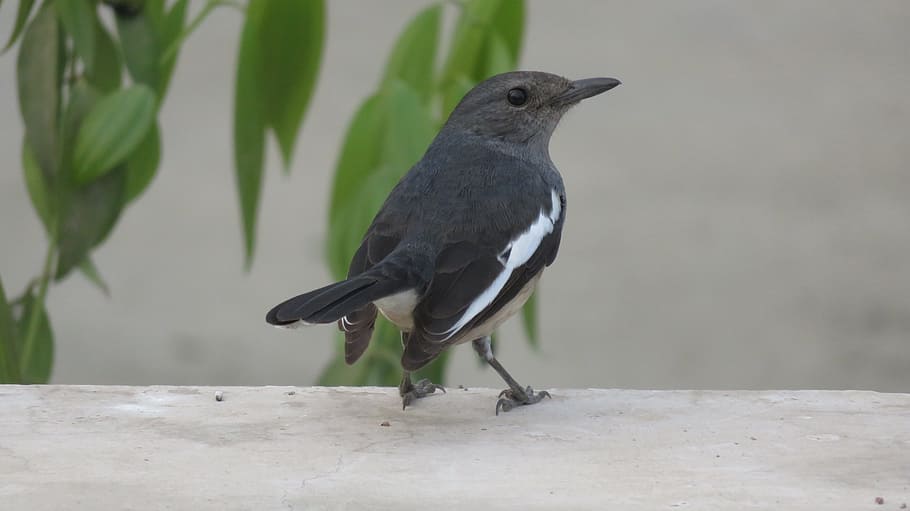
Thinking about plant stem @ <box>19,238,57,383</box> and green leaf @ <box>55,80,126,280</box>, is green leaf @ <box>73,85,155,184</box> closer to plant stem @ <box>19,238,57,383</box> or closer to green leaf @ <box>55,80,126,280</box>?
green leaf @ <box>55,80,126,280</box>

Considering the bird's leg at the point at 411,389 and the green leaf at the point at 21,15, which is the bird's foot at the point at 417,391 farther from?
the green leaf at the point at 21,15

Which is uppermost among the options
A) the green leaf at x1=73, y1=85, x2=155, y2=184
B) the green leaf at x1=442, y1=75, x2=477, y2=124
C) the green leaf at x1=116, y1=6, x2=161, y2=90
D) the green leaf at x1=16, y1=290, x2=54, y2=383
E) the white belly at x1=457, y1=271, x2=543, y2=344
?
the green leaf at x1=116, y1=6, x2=161, y2=90

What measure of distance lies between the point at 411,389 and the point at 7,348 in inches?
32.7

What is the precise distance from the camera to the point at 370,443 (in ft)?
8.43

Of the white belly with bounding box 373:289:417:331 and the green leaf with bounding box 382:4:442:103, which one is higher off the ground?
the green leaf with bounding box 382:4:442:103

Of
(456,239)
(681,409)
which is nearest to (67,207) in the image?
(456,239)

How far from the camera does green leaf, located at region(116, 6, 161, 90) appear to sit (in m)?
3.28

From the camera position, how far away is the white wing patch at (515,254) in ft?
8.83

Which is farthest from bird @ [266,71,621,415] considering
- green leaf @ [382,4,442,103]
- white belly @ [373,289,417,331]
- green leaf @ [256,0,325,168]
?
green leaf @ [256,0,325,168]

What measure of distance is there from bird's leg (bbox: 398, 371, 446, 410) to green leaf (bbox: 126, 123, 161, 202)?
2.81ft

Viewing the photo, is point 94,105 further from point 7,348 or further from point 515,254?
point 515,254

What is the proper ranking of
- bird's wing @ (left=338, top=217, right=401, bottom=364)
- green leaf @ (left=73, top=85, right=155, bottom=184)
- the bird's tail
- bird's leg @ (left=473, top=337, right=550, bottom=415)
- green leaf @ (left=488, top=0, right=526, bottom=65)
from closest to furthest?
1. the bird's tail
2. bird's wing @ (left=338, top=217, right=401, bottom=364)
3. bird's leg @ (left=473, top=337, right=550, bottom=415)
4. green leaf @ (left=73, top=85, right=155, bottom=184)
5. green leaf @ (left=488, top=0, right=526, bottom=65)

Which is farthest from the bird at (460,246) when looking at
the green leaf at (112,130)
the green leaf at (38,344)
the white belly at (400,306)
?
the green leaf at (38,344)

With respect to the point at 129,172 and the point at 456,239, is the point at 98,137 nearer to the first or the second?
the point at 129,172
